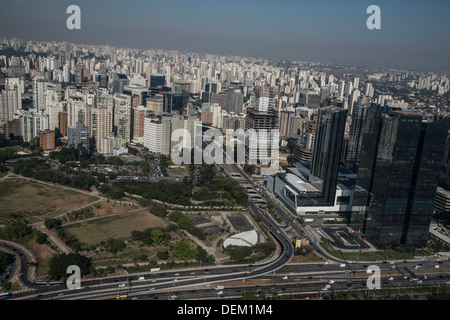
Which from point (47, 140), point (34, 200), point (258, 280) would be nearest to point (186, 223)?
point (258, 280)

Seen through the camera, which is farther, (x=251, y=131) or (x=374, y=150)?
(x=251, y=131)

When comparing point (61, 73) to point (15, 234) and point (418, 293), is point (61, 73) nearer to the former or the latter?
point (15, 234)

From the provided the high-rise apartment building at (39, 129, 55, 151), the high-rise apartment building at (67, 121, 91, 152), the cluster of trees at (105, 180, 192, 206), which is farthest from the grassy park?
the high-rise apartment building at (39, 129, 55, 151)

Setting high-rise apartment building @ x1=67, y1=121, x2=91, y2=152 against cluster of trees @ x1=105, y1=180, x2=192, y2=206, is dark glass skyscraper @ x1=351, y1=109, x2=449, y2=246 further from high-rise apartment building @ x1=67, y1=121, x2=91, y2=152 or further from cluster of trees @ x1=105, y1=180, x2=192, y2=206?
high-rise apartment building @ x1=67, y1=121, x2=91, y2=152

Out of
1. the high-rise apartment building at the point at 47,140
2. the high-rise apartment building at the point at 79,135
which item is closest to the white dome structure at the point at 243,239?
the high-rise apartment building at the point at 79,135
